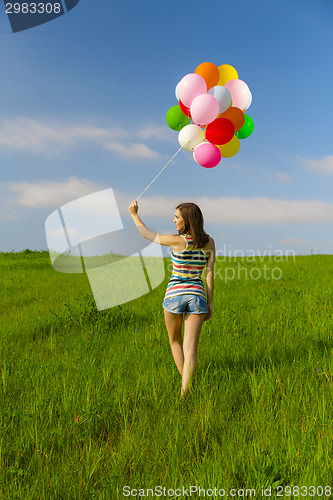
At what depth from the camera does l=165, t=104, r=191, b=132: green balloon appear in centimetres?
561

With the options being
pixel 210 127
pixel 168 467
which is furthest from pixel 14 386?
pixel 210 127

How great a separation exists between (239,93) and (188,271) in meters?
3.08

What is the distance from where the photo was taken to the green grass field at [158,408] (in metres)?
2.61

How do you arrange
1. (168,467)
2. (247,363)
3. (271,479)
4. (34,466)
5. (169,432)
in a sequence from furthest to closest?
1. (247,363)
2. (169,432)
3. (34,466)
4. (168,467)
5. (271,479)

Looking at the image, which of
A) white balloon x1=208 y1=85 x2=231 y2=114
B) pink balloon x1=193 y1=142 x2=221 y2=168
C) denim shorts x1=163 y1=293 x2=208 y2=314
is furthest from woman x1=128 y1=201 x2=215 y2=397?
white balloon x1=208 y1=85 x2=231 y2=114

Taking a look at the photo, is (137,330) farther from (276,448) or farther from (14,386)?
(276,448)

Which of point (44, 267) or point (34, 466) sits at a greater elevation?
point (44, 267)

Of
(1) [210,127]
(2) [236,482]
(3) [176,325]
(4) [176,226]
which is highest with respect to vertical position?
(1) [210,127]

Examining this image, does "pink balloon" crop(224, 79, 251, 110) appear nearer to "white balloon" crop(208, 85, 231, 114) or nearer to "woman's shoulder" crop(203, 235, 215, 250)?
"white balloon" crop(208, 85, 231, 114)

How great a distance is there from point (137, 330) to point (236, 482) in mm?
3834

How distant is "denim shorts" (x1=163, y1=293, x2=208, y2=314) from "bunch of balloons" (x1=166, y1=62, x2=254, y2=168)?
201 cm

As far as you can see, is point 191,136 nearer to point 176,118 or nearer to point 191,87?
point 191,87

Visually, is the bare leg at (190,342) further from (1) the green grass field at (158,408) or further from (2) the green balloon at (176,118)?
(2) the green balloon at (176,118)

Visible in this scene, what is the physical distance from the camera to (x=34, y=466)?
9.57 ft
